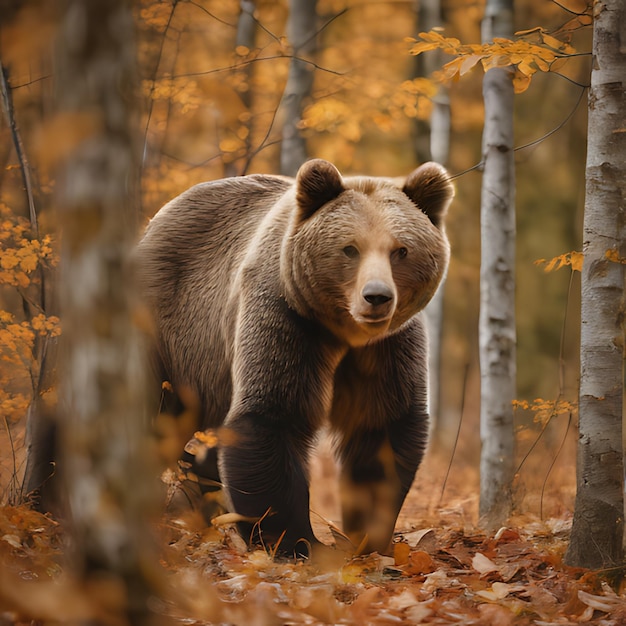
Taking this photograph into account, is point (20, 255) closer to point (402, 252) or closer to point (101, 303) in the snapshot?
point (402, 252)

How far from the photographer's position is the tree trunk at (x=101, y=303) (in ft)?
6.90

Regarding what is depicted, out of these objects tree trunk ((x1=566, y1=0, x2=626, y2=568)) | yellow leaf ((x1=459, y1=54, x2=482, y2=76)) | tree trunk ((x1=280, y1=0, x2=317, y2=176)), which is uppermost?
tree trunk ((x1=280, y1=0, x2=317, y2=176))

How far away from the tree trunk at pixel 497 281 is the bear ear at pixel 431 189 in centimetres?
190

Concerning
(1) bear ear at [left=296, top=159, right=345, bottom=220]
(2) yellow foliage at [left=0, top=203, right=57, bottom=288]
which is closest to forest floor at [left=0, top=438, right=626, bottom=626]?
(2) yellow foliage at [left=0, top=203, right=57, bottom=288]

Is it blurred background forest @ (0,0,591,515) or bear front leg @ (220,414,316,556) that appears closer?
bear front leg @ (220,414,316,556)

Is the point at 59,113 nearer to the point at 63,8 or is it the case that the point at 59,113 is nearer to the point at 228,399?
the point at 63,8

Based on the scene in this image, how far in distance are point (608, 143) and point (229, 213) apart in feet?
9.53

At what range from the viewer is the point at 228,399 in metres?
5.63

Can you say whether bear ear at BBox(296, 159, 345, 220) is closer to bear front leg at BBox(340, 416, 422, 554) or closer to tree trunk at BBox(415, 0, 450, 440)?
bear front leg at BBox(340, 416, 422, 554)

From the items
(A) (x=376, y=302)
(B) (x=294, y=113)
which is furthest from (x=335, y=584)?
(B) (x=294, y=113)

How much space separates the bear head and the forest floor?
1361 mm

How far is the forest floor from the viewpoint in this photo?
2354 millimetres

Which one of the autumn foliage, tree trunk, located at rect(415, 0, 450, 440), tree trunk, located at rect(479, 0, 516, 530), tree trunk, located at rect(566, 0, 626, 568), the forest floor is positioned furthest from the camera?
tree trunk, located at rect(415, 0, 450, 440)

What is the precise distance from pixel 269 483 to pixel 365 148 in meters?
11.8
